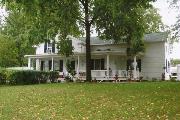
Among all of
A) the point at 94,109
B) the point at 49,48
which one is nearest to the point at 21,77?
the point at 49,48

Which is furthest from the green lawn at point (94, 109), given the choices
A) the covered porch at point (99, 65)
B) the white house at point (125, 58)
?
the white house at point (125, 58)

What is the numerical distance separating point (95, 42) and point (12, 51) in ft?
33.6

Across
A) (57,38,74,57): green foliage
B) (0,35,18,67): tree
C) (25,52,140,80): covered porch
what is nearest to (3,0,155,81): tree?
(57,38,74,57): green foliage

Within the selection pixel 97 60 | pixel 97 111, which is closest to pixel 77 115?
pixel 97 111

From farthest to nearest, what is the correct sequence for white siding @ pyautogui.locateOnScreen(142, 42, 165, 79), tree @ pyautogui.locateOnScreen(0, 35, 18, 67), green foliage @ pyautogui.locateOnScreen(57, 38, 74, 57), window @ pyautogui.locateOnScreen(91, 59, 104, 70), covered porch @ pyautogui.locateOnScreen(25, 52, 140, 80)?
1. window @ pyautogui.locateOnScreen(91, 59, 104, 70)
2. white siding @ pyautogui.locateOnScreen(142, 42, 165, 79)
3. tree @ pyautogui.locateOnScreen(0, 35, 18, 67)
4. covered porch @ pyautogui.locateOnScreen(25, 52, 140, 80)
5. green foliage @ pyautogui.locateOnScreen(57, 38, 74, 57)

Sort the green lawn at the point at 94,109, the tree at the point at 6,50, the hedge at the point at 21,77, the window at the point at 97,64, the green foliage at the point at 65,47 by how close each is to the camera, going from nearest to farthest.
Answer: the green lawn at the point at 94,109
the hedge at the point at 21,77
the green foliage at the point at 65,47
the tree at the point at 6,50
the window at the point at 97,64

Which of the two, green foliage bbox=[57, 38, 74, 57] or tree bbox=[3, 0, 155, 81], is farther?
green foliage bbox=[57, 38, 74, 57]

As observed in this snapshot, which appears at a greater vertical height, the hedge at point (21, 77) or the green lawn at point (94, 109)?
the hedge at point (21, 77)

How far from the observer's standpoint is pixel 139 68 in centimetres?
4662

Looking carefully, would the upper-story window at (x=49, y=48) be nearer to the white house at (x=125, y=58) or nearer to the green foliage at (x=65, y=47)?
the white house at (x=125, y=58)

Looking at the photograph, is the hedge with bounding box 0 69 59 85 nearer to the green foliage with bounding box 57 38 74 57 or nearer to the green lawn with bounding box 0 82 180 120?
the green foliage with bounding box 57 38 74 57

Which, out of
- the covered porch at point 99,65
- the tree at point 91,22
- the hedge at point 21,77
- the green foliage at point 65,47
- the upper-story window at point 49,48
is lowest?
the hedge at point 21,77

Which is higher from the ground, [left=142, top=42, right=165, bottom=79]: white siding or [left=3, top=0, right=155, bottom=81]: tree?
[left=3, top=0, right=155, bottom=81]: tree

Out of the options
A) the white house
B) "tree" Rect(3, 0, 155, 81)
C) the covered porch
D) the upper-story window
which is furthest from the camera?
the upper-story window
